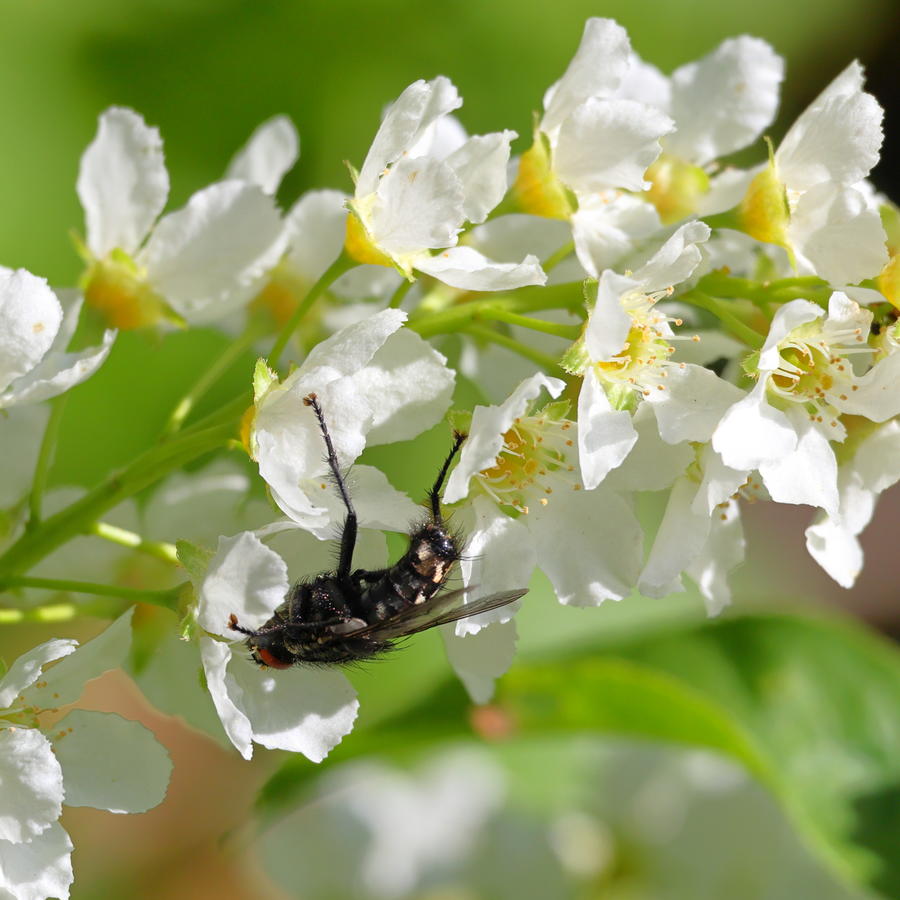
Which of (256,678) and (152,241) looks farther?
(152,241)

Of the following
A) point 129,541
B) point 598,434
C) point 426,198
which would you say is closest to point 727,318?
point 598,434

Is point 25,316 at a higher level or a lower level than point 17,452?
higher

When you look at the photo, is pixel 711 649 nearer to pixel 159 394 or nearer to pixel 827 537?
pixel 827 537

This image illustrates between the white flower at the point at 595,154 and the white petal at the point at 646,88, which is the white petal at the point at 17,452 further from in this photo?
the white petal at the point at 646,88

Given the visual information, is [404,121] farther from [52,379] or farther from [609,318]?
[52,379]

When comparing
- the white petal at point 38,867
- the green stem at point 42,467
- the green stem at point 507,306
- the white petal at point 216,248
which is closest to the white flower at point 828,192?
the green stem at point 507,306

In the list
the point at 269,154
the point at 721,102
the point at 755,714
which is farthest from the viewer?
the point at 755,714

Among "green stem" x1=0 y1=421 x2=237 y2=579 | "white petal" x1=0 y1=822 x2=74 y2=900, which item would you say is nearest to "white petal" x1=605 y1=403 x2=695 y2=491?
"green stem" x1=0 y1=421 x2=237 y2=579
